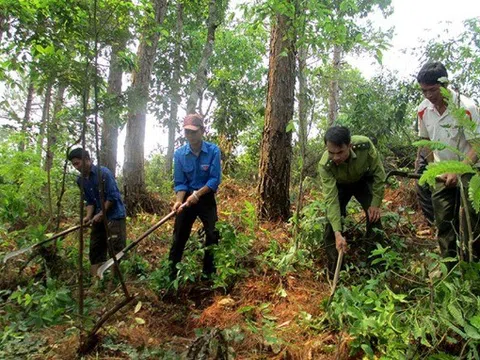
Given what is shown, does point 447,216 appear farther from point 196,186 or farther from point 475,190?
A: point 196,186

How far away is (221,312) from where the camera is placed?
3.41 m

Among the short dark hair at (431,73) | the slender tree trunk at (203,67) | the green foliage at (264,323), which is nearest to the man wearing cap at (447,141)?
the short dark hair at (431,73)

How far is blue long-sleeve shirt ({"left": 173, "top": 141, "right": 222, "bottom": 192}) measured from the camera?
4070mm

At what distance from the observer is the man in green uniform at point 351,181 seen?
3588 millimetres

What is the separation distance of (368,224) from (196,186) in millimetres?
1938

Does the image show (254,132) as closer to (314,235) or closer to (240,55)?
(314,235)

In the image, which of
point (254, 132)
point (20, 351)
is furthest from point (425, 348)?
point (254, 132)

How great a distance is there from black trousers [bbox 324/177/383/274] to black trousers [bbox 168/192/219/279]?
1.22 m

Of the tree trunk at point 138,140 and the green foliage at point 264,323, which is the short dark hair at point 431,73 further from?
the tree trunk at point 138,140

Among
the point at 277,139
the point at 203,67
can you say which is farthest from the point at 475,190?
the point at 203,67

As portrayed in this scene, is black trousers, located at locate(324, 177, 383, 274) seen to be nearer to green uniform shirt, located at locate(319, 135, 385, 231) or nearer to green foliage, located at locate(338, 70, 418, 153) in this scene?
green uniform shirt, located at locate(319, 135, 385, 231)

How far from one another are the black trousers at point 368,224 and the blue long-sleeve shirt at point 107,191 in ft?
8.16

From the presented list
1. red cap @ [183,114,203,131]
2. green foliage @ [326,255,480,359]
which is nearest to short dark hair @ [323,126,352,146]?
green foliage @ [326,255,480,359]

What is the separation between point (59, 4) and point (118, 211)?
2.44 meters
